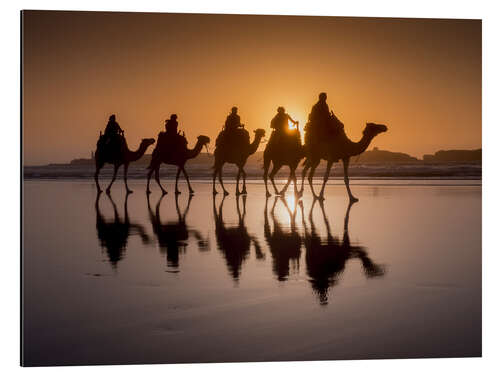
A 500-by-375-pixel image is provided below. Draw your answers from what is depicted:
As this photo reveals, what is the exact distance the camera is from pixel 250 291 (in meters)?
5.74

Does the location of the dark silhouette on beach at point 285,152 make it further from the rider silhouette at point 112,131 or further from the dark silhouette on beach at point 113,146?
the rider silhouette at point 112,131

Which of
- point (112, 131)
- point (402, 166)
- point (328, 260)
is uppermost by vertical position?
point (112, 131)

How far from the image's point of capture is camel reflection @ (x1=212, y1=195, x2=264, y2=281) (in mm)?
6732

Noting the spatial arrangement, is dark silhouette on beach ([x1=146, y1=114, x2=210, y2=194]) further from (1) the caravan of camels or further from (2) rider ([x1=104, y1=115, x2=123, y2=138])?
(2) rider ([x1=104, y1=115, x2=123, y2=138])

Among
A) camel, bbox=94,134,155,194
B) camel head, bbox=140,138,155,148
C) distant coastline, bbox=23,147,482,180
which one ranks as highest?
camel head, bbox=140,138,155,148

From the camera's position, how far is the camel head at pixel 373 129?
30.1 feet

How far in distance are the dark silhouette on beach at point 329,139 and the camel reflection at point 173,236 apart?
2.13 metres

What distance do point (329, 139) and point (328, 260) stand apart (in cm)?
535

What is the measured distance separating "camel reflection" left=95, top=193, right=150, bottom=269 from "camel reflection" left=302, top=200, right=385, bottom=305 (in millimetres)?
1864

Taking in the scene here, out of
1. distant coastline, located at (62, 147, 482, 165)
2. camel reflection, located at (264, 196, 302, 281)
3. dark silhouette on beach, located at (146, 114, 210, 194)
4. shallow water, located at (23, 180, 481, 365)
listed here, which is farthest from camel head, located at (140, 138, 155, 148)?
camel reflection, located at (264, 196, 302, 281)

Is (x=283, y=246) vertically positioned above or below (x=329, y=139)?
below

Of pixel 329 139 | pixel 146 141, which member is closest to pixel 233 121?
pixel 146 141

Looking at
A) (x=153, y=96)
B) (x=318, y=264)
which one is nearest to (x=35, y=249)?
(x=153, y=96)

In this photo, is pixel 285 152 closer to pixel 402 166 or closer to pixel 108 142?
pixel 402 166
